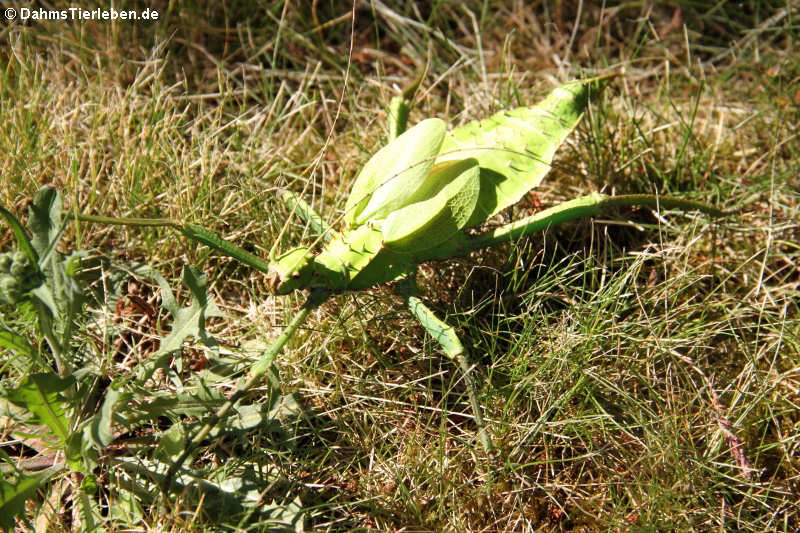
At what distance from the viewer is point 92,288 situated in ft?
8.10

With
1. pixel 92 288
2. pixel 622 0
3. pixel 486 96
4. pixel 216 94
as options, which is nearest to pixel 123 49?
pixel 216 94

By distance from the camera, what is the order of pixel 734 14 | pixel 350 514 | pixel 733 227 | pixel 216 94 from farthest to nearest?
pixel 734 14 < pixel 216 94 < pixel 733 227 < pixel 350 514

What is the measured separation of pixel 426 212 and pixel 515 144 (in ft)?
1.87

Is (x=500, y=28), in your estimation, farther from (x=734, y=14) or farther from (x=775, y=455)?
(x=775, y=455)

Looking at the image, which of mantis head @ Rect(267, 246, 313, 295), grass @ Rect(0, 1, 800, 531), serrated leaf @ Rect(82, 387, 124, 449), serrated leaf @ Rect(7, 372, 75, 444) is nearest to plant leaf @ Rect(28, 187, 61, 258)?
grass @ Rect(0, 1, 800, 531)

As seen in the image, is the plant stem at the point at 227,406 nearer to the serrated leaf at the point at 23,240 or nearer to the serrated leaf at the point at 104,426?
the serrated leaf at the point at 104,426

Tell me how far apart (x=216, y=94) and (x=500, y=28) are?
1.54m

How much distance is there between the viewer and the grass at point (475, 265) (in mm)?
2119

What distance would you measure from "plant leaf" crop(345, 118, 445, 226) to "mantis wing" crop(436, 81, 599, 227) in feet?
0.28

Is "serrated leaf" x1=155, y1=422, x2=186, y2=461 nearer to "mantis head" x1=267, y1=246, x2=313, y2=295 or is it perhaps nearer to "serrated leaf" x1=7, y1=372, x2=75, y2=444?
"serrated leaf" x1=7, y1=372, x2=75, y2=444

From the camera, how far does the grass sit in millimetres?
2119

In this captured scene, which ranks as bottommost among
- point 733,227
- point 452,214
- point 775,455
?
point 775,455

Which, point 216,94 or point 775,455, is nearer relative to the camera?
point 775,455
